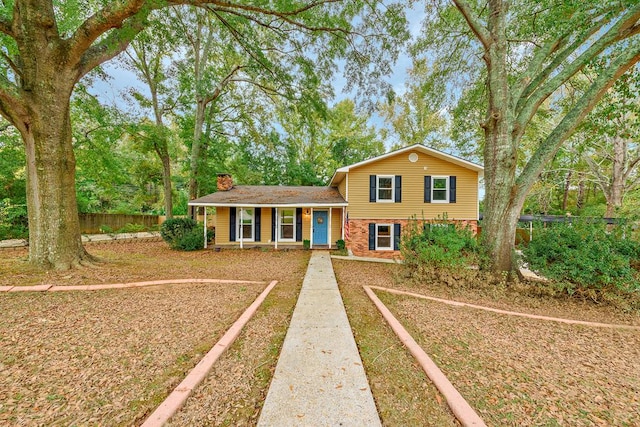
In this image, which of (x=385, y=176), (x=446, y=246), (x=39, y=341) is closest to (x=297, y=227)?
(x=385, y=176)

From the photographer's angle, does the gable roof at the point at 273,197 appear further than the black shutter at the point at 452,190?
No

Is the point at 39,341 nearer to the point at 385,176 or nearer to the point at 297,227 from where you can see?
the point at 297,227

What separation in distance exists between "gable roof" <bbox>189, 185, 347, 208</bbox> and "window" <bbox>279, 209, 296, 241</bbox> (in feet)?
2.58

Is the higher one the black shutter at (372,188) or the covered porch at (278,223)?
the black shutter at (372,188)

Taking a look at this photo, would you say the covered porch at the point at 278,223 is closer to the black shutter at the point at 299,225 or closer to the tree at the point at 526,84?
the black shutter at the point at 299,225

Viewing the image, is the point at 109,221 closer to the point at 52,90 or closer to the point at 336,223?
the point at 52,90

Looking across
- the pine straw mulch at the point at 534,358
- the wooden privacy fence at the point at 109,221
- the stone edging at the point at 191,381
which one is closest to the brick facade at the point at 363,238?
the pine straw mulch at the point at 534,358

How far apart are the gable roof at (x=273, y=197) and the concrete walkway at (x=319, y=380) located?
26.3 feet

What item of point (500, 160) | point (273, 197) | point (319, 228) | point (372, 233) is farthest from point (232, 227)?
point (500, 160)

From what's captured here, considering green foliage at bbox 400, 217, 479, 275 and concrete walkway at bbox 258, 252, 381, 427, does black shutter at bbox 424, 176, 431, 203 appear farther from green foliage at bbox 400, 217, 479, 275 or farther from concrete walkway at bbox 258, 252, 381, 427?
concrete walkway at bbox 258, 252, 381, 427

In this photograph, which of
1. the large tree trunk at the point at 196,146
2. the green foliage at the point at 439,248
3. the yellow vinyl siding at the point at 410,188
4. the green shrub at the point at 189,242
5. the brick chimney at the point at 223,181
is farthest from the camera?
the large tree trunk at the point at 196,146

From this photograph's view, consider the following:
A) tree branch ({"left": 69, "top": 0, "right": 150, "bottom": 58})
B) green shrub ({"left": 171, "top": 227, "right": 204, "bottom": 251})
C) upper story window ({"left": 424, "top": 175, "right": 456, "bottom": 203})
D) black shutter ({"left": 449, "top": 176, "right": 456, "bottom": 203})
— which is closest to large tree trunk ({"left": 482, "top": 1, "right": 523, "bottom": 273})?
upper story window ({"left": 424, "top": 175, "right": 456, "bottom": 203})

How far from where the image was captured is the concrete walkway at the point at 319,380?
1.87 metres

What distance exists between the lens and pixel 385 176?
11484 mm
